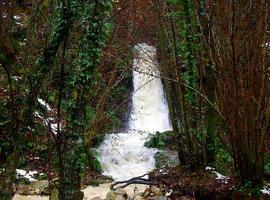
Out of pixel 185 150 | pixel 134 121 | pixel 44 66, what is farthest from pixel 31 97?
pixel 134 121

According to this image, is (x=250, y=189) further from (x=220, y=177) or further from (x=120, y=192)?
(x=120, y=192)

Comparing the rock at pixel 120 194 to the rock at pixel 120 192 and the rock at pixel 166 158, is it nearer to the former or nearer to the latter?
the rock at pixel 120 192

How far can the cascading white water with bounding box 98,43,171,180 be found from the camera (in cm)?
1305

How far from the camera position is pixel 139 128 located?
53.9 ft

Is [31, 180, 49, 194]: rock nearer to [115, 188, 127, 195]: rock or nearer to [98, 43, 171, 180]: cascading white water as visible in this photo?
[115, 188, 127, 195]: rock

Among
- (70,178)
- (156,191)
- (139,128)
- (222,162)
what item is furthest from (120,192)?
(139,128)

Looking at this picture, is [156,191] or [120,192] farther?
[120,192]

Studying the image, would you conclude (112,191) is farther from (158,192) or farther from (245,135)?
(245,135)

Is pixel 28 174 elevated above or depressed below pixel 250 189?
above

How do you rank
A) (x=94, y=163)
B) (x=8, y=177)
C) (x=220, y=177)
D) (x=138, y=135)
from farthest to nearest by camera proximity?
(x=138, y=135)
(x=94, y=163)
(x=220, y=177)
(x=8, y=177)

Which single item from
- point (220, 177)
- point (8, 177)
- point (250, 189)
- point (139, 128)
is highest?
point (139, 128)

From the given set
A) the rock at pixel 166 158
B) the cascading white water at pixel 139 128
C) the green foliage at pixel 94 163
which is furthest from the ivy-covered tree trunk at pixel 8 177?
the rock at pixel 166 158

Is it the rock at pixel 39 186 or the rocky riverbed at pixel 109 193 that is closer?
the rocky riverbed at pixel 109 193

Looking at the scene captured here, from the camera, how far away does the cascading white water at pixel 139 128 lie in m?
13.1
